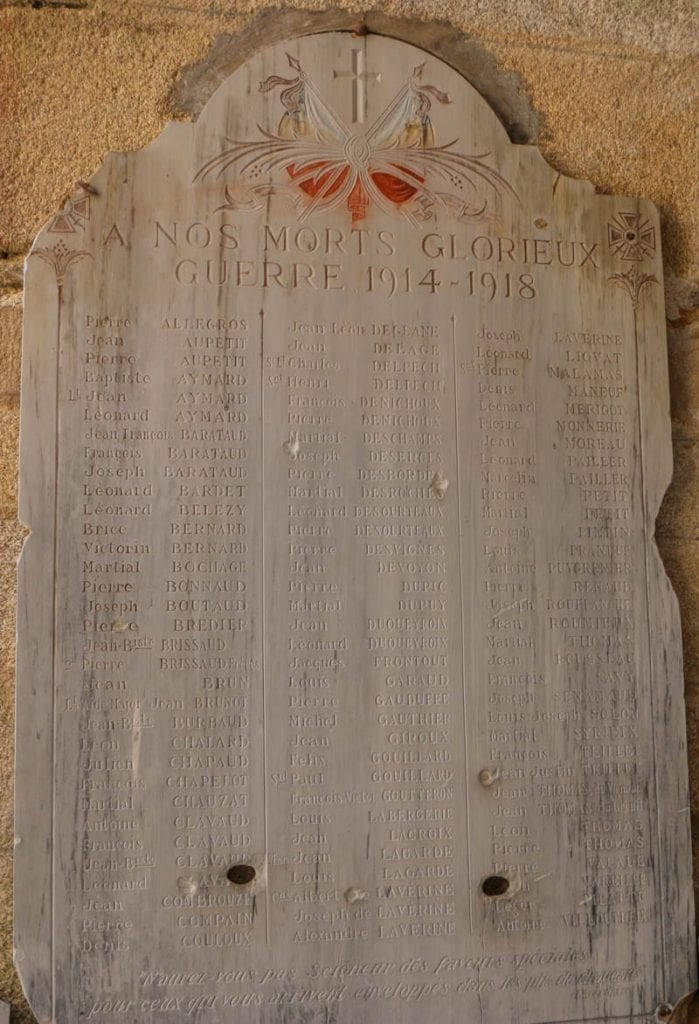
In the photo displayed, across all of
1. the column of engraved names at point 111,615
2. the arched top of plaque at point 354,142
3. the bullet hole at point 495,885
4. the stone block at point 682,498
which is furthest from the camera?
the stone block at point 682,498

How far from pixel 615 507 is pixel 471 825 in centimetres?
91

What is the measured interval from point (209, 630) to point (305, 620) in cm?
24

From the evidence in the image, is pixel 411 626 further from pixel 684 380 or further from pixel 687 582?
pixel 684 380

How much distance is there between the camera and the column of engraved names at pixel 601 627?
110 inches

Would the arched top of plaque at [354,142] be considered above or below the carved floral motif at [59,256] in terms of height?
above

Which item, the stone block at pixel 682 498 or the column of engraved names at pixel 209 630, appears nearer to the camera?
the column of engraved names at pixel 209 630

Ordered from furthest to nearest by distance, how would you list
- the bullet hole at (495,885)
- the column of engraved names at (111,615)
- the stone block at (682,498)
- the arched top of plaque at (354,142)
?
the stone block at (682,498) → the arched top of plaque at (354,142) → the bullet hole at (495,885) → the column of engraved names at (111,615)

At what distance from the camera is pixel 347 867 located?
A: 270 cm

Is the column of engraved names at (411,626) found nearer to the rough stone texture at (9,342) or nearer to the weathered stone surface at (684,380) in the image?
the weathered stone surface at (684,380)

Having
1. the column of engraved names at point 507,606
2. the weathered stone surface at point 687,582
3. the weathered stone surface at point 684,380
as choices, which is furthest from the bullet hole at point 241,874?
the weathered stone surface at point 684,380

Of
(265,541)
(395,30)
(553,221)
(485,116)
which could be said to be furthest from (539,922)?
(395,30)


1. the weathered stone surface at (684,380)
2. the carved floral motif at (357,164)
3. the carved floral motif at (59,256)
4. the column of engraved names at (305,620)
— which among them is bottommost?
the column of engraved names at (305,620)

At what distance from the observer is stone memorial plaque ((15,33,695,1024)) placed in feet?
8.71

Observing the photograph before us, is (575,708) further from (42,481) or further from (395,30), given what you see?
(395,30)
